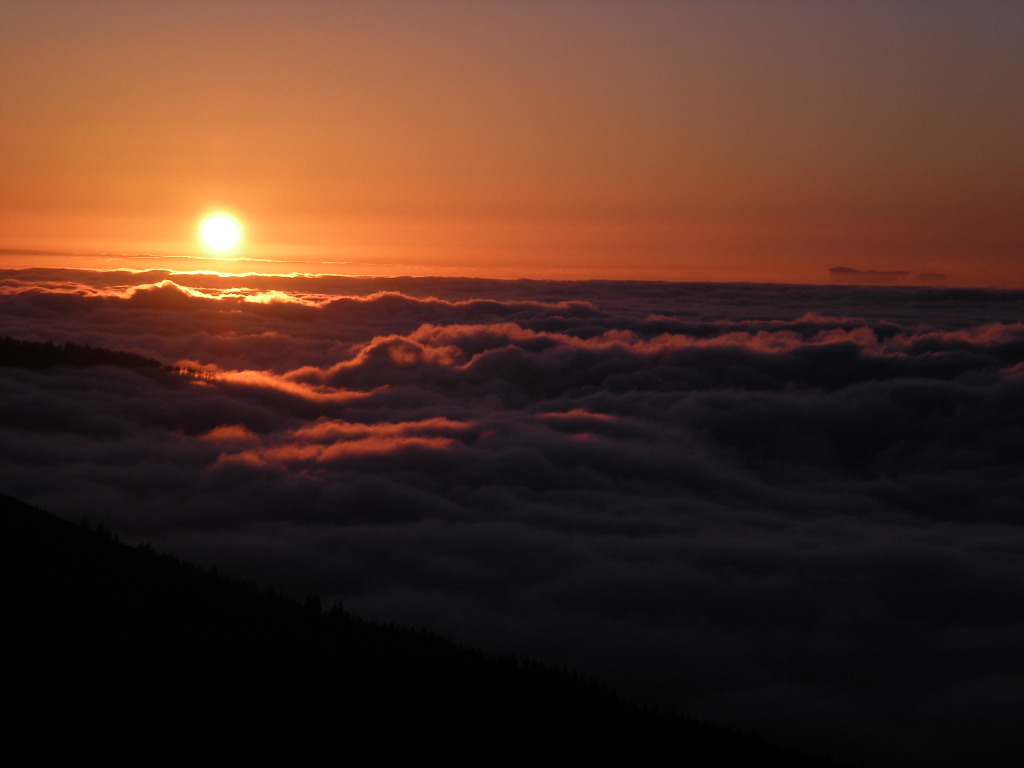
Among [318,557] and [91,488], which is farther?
[91,488]

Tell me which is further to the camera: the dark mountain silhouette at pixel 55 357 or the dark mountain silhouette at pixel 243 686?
the dark mountain silhouette at pixel 55 357

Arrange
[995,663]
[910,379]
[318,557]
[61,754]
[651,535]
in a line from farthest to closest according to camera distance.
Answer: 1. [910,379]
2. [651,535]
3. [318,557]
4. [995,663]
5. [61,754]

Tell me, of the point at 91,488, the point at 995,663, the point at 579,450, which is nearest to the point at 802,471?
the point at 579,450

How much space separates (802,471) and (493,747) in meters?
113

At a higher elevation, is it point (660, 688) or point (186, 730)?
point (186, 730)

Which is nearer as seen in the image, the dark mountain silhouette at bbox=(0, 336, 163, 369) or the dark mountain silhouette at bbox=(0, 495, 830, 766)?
the dark mountain silhouette at bbox=(0, 495, 830, 766)

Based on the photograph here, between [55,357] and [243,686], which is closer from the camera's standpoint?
[243,686]

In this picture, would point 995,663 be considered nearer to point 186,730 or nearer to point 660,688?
point 660,688

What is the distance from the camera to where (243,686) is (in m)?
18.2

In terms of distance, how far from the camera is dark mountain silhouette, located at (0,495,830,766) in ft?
47.4

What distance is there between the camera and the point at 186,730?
15.0 metres

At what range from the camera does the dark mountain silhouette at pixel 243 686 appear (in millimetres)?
14453

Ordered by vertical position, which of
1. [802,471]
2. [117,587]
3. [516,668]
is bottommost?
[802,471]

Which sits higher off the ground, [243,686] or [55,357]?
[243,686]
